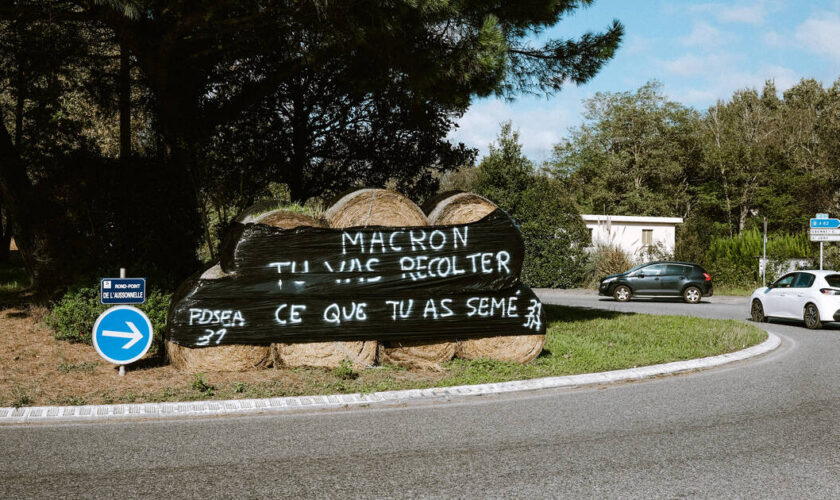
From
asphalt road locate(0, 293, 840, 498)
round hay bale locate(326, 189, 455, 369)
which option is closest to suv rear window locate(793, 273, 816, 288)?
asphalt road locate(0, 293, 840, 498)

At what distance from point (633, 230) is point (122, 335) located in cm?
3003

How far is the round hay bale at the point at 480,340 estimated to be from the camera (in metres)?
9.52

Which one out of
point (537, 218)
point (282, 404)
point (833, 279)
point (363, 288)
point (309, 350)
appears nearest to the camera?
point (282, 404)

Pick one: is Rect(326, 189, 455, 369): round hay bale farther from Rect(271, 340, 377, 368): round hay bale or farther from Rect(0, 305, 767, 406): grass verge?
Rect(271, 340, 377, 368): round hay bale

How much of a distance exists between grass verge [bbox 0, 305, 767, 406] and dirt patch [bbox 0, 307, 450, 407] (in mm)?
11

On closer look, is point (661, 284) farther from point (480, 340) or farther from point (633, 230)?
point (480, 340)

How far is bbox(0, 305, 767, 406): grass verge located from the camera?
24.5 feet

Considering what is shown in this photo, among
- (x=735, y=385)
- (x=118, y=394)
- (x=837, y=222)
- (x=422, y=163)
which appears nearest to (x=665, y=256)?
(x=837, y=222)

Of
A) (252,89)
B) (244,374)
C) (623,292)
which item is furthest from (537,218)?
(244,374)

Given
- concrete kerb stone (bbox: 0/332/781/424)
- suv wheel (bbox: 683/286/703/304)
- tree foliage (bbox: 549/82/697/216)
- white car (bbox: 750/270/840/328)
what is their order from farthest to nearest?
tree foliage (bbox: 549/82/697/216), suv wheel (bbox: 683/286/703/304), white car (bbox: 750/270/840/328), concrete kerb stone (bbox: 0/332/781/424)

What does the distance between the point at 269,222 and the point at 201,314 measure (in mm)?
1433

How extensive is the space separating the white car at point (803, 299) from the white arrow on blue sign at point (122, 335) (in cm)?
1413

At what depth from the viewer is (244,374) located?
27.8ft

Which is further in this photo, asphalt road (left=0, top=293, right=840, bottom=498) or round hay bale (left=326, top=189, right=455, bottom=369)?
round hay bale (left=326, top=189, right=455, bottom=369)
